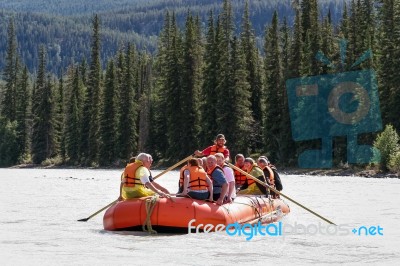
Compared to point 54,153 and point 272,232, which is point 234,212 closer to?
point 272,232

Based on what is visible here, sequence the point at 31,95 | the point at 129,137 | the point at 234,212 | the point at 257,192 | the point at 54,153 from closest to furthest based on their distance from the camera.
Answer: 1. the point at 234,212
2. the point at 257,192
3. the point at 129,137
4. the point at 54,153
5. the point at 31,95

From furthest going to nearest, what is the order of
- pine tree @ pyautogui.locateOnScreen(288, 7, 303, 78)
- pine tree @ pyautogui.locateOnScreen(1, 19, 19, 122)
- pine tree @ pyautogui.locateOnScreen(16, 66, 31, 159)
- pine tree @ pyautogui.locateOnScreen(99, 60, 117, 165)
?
pine tree @ pyautogui.locateOnScreen(1, 19, 19, 122) < pine tree @ pyautogui.locateOnScreen(16, 66, 31, 159) < pine tree @ pyautogui.locateOnScreen(99, 60, 117, 165) < pine tree @ pyautogui.locateOnScreen(288, 7, 303, 78)

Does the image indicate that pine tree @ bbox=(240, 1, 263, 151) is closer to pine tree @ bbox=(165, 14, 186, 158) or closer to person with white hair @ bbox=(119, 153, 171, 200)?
pine tree @ bbox=(165, 14, 186, 158)

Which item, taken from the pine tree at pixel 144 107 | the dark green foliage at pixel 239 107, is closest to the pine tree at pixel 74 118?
the pine tree at pixel 144 107

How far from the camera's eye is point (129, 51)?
80562 millimetres

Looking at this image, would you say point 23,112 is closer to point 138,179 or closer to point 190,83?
point 190,83

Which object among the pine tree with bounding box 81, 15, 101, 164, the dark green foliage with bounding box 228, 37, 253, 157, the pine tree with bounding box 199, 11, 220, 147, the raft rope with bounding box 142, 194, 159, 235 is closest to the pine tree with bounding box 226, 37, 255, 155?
the dark green foliage with bounding box 228, 37, 253, 157

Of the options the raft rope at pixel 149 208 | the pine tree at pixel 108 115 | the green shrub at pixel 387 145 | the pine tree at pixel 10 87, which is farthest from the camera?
the pine tree at pixel 10 87

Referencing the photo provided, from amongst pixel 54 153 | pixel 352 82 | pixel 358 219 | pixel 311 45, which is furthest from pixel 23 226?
pixel 54 153

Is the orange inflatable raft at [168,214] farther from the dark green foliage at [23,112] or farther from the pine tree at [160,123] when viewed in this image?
the dark green foliage at [23,112]

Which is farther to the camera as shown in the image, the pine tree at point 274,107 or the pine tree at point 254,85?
the pine tree at point 254,85

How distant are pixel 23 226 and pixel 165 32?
63291 mm

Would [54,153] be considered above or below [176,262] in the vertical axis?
below

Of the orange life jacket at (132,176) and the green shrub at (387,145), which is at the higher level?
the orange life jacket at (132,176)
